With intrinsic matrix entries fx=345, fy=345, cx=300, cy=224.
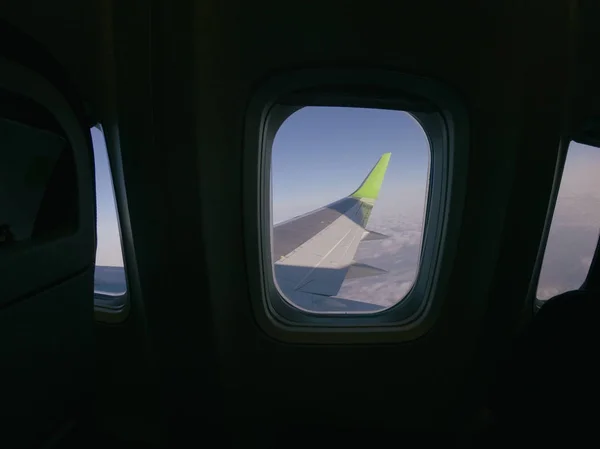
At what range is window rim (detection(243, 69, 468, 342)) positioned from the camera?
1621 mm

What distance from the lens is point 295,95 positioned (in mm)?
1732

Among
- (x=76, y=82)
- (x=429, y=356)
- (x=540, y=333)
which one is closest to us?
(x=540, y=333)

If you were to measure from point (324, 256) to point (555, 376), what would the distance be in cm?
152

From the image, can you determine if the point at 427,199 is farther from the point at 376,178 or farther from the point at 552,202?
the point at 552,202

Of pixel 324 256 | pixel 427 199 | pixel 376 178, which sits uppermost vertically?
pixel 376 178

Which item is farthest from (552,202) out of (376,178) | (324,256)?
(324,256)

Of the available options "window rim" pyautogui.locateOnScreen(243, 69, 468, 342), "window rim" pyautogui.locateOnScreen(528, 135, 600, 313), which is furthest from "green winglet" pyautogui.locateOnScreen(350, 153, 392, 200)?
"window rim" pyautogui.locateOnScreen(528, 135, 600, 313)

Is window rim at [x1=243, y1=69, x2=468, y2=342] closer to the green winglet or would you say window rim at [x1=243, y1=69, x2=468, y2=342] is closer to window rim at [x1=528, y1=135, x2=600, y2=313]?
the green winglet

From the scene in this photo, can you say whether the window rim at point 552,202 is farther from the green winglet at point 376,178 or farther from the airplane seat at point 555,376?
the green winglet at point 376,178

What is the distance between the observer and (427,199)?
1987 millimetres

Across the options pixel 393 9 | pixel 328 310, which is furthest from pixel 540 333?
pixel 393 9

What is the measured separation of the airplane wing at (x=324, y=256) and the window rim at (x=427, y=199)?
94 mm

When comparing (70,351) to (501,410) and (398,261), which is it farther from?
(398,261)

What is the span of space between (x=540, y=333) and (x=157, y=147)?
1.66m
